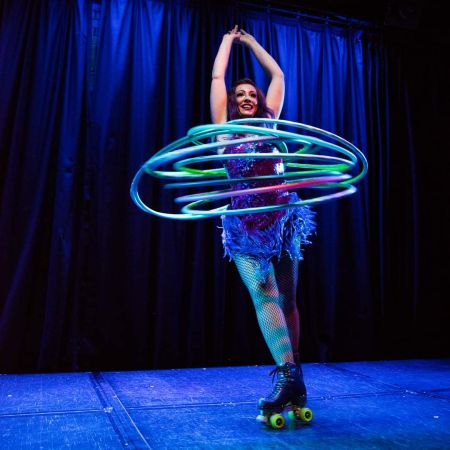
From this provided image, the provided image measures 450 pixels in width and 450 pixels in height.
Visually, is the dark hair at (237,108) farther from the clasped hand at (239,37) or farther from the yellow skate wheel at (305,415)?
the yellow skate wheel at (305,415)

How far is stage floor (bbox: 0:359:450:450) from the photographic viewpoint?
1564 mm

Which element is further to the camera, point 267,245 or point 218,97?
point 218,97

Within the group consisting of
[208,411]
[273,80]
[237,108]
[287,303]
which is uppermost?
[273,80]

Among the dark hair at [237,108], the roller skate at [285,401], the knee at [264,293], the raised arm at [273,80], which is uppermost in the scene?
the raised arm at [273,80]

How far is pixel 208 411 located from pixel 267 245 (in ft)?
2.53

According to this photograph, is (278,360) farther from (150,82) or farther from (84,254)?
(150,82)

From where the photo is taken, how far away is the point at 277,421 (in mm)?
1682

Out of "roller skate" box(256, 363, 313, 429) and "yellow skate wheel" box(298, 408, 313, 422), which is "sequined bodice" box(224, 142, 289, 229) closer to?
"roller skate" box(256, 363, 313, 429)

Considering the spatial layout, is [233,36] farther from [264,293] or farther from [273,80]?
[264,293]

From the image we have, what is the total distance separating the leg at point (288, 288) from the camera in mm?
1953

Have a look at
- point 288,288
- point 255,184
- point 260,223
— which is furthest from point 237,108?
point 288,288

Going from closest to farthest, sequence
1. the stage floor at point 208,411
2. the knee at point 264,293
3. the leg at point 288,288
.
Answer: the stage floor at point 208,411, the knee at point 264,293, the leg at point 288,288

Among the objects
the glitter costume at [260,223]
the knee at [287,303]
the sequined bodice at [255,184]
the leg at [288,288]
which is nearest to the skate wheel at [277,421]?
the leg at [288,288]

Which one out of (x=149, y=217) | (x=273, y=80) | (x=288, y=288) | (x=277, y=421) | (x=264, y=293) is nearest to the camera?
(x=277, y=421)
